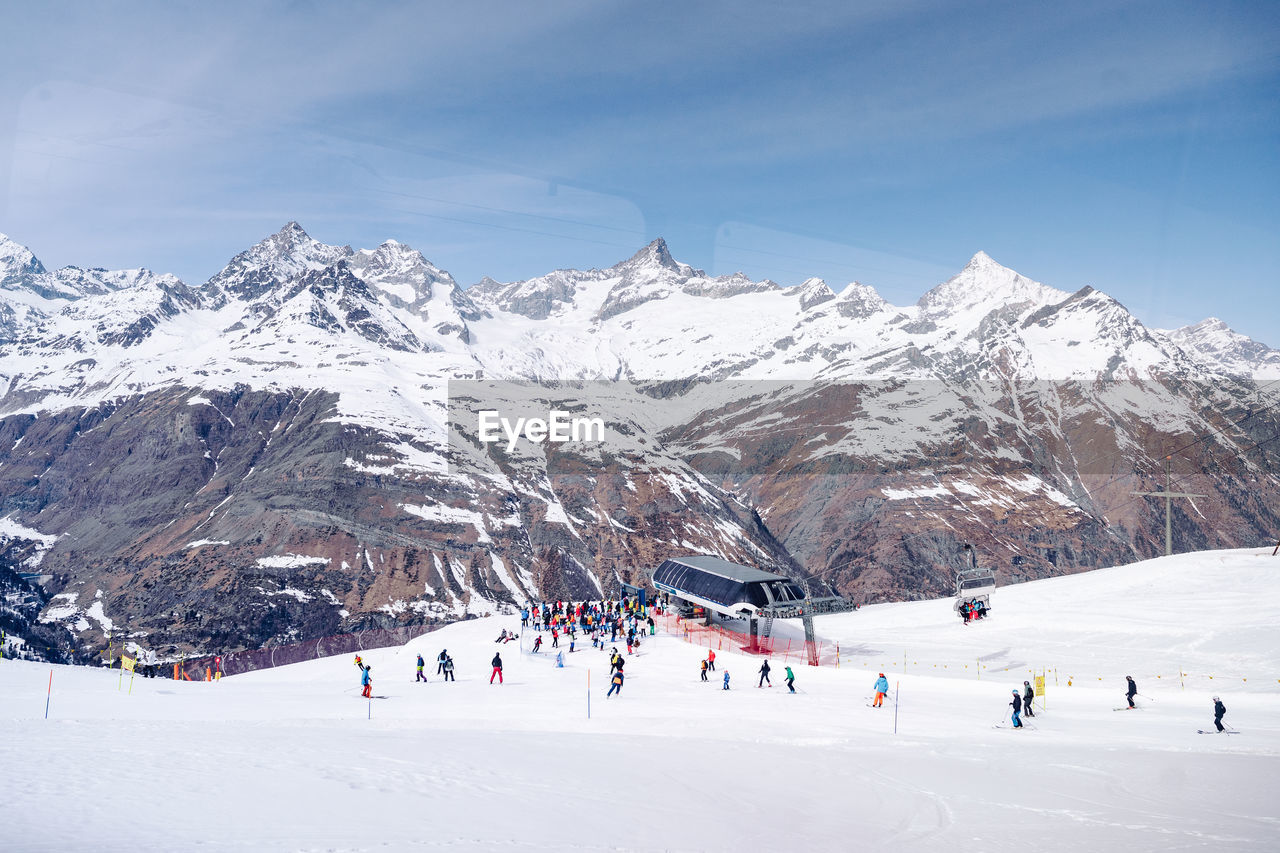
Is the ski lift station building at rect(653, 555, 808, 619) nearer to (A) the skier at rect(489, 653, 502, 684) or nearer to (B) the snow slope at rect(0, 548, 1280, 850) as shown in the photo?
(B) the snow slope at rect(0, 548, 1280, 850)

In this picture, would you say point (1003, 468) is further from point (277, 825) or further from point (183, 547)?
point (277, 825)

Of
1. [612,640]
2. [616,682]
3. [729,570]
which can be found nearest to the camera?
[616,682]

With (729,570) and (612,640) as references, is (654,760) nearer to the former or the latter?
(612,640)

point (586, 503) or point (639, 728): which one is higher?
point (586, 503)

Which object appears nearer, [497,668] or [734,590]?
[497,668]

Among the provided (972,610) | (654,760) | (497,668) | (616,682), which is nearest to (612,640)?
(497,668)

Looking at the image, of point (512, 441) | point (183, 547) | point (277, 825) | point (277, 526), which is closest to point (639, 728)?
point (277, 825)
